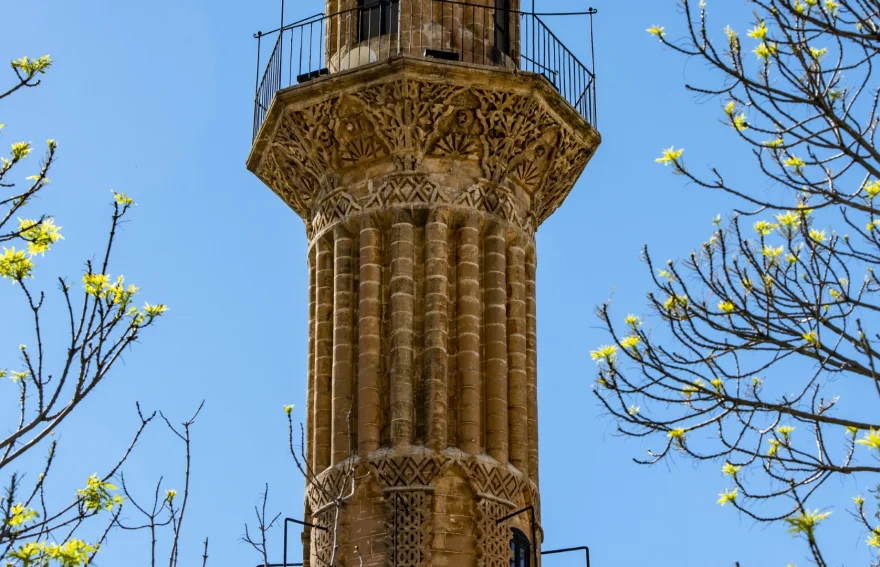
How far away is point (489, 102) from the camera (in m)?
21.4

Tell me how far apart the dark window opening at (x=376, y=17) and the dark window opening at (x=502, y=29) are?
1.19m

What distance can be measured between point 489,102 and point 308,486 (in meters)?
4.52

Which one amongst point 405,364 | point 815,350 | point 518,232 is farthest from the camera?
point 518,232

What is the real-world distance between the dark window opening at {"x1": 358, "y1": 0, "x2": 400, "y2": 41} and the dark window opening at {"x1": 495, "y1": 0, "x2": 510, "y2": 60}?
119cm

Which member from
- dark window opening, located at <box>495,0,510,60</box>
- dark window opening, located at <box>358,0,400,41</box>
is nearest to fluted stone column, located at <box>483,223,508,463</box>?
dark window opening, located at <box>495,0,510,60</box>

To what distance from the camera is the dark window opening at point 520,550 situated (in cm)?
1995

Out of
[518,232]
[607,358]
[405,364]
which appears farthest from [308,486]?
[607,358]

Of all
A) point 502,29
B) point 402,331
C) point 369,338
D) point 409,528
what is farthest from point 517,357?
point 502,29

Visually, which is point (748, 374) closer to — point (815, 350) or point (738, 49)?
point (815, 350)

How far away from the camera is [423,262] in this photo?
21.0 m

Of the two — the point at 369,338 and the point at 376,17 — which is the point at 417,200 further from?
the point at 376,17

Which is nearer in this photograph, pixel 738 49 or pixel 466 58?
pixel 738 49

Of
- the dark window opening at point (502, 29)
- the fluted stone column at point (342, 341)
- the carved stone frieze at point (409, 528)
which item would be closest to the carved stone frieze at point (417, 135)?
the fluted stone column at point (342, 341)

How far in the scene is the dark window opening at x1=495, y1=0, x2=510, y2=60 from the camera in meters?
23.0
